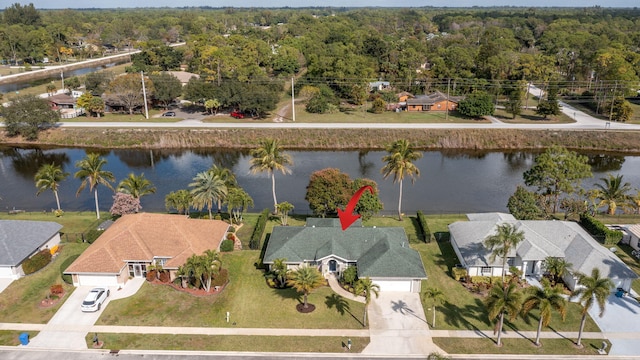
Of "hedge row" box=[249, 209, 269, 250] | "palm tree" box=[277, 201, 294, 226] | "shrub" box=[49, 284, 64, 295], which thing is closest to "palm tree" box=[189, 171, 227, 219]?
"hedge row" box=[249, 209, 269, 250]

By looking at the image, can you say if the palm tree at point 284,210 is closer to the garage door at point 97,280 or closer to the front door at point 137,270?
the front door at point 137,270

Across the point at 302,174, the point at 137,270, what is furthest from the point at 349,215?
the point at 302,174

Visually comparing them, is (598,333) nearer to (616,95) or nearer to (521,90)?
(521,90)

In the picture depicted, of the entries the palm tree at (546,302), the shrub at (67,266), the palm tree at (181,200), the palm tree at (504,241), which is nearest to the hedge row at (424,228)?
the palm tree at (504,241)

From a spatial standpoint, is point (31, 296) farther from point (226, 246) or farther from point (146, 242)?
point (226, 246)

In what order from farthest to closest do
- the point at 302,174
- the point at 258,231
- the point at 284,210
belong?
the point at 302,174 → the point at 284,210 → the point at 258,231

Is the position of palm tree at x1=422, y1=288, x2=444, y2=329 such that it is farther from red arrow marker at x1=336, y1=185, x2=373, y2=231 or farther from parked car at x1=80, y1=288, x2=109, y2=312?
parked car at x1=80, y1=288, x2=109, y2=312
